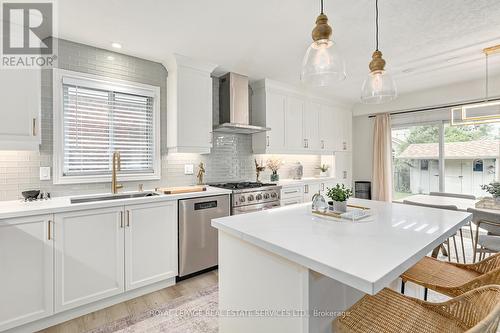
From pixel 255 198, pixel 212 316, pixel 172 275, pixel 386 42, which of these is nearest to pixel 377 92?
pixel 386 42

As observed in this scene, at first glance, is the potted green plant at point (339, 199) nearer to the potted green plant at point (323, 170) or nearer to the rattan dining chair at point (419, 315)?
the rattan dining chair at point (419, 315)

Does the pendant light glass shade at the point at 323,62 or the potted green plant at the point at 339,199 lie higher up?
the pendant light glass shade at the point at 323,62

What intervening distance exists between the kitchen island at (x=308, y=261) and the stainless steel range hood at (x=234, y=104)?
80.7 inches

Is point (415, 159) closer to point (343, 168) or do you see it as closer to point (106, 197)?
point (343, 168)

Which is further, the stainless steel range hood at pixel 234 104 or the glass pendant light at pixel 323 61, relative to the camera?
the stainless steel range hood at pixel 234 104

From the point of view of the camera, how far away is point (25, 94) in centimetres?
213

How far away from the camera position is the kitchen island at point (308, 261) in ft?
3.13

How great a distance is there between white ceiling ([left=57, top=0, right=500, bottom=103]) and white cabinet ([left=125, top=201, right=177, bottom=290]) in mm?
1739

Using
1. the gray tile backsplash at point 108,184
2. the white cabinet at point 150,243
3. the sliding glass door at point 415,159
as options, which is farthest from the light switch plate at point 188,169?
the sliding glass door at point 415,159

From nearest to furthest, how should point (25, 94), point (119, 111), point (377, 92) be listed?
point (377, 92) < point (25, 94) < point (119, 111)

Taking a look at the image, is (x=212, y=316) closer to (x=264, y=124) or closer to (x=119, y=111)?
(x=119, y=111)

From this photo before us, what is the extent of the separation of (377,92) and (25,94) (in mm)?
2941

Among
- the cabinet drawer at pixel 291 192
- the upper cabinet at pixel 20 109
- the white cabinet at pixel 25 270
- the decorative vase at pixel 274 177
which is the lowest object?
the white cabinet at pixel 25 270

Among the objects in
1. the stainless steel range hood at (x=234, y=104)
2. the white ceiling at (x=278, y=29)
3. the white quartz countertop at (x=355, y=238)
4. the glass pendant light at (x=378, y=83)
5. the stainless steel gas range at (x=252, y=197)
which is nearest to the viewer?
the white quartz countertop at (x=355, y=238)
